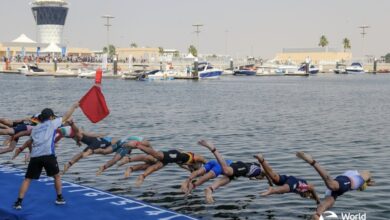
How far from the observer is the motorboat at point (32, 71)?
4690 inches

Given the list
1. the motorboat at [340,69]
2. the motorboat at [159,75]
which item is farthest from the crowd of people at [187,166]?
the motorboat at [340,69]

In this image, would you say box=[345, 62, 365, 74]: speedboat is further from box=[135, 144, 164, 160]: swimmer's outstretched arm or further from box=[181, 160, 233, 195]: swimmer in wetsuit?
box=[181, 160, 233, 195]: swimmer in wetsuit

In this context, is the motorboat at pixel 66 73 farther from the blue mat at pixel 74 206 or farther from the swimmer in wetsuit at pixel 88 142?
the blue mat at pixel 74 206

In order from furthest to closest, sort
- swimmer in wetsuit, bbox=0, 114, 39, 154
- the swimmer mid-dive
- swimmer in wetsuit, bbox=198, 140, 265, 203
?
swimmer in wetsuit, bbox=0, 114, 39, 154 → the swimmer mid-dive → swimmer in wetsuit, bbox=198, 140, 265, 203

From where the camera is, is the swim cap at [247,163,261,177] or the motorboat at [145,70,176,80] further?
the motorboat at [145,70,176,80]

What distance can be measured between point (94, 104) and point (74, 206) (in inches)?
141

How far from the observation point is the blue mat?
10836mm

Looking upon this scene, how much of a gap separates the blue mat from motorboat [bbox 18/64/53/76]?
110457mm

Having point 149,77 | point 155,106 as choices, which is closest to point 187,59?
point 149,77

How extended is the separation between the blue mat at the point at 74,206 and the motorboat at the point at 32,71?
362 ft

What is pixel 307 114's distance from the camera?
4134cm

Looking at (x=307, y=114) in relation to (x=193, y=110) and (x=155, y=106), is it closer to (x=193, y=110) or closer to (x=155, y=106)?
(x=193, y=110)

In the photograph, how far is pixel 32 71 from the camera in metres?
120

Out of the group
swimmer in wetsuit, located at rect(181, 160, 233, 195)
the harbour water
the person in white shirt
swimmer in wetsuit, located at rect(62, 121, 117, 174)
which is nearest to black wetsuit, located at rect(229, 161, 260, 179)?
swimmer in wetsuit, located at rect(181, 160, 233, 195)
